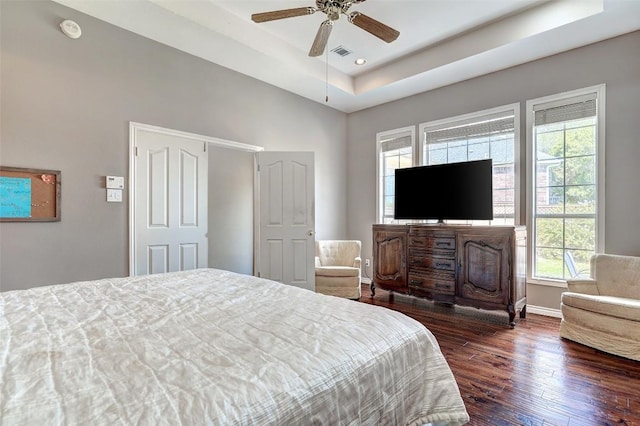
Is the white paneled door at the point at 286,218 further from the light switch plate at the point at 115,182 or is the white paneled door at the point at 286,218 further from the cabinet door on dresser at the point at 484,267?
the cabinet door on dresser at the point at 484,267

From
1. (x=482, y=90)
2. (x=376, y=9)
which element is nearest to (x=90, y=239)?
(x=376, y=9)

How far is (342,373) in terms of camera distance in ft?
3.02

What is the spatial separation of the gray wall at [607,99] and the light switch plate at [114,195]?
399 centimetres

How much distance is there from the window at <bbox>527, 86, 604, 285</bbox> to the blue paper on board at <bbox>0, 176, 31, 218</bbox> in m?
5.10

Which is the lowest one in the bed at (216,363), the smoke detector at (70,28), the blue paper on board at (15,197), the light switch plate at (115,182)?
the bed at (216,363)

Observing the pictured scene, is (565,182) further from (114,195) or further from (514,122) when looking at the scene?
(114,195)

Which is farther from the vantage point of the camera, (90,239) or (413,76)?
(413,76)

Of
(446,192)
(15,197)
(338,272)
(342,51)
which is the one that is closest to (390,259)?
(338,272)

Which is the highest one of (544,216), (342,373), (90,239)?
(544,216)

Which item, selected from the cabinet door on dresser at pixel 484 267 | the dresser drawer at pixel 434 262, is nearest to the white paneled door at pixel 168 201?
the dresser drawer at pixel 434 262

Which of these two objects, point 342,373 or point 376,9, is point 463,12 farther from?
point 342,373

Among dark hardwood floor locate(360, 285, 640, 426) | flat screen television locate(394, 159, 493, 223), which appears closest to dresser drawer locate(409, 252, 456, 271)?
flat screen television locate(394, 159, 493, 223)

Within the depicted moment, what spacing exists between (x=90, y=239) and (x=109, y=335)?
7.79 ft

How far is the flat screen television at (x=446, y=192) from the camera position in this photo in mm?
3711
